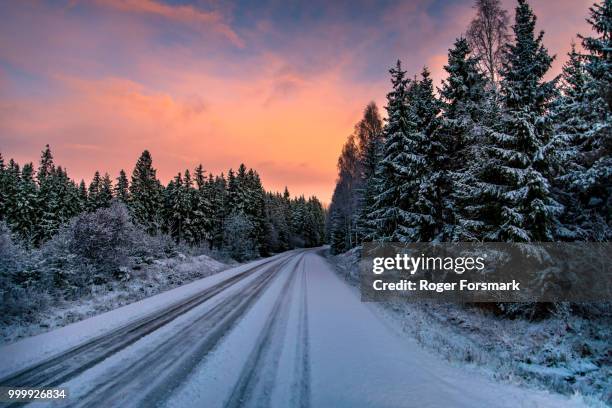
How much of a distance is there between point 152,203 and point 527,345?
170 ft

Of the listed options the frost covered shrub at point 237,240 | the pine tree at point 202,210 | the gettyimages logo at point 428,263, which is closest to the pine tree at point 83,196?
the pine tree at point 202,210

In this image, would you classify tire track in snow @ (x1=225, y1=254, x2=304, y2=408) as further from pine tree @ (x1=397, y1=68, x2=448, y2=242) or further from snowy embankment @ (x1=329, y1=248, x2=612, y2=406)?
pine tree @ (x1=397, y1=68, x2=448, y2=242)

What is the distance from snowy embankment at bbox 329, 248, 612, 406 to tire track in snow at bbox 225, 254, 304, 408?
12.0 ft

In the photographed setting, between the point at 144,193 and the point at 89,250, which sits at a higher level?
the point at 144,193

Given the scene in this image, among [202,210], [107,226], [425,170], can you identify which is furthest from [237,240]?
[425,170]

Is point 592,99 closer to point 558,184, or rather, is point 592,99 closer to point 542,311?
point 558,184

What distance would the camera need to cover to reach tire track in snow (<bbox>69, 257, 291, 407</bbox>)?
4.50 meters

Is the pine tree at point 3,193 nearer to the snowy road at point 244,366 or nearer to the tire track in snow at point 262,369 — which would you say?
the snowy road at point 244,366

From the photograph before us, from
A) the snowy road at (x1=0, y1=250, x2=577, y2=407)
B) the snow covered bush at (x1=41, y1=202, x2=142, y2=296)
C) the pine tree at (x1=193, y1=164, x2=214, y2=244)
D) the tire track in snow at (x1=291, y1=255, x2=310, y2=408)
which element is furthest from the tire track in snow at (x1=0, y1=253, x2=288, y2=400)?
the pine tree at (x1=193, y1=164, x2=214, y2=244)

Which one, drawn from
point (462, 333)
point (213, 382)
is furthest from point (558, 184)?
point (213, 382)

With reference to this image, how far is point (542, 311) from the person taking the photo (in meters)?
10.4

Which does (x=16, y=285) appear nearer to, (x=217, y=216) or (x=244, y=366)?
(x=244, y=366)

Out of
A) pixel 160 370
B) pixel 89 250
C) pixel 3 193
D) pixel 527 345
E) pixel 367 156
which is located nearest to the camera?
pixel 160 370

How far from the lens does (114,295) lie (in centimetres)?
1341
